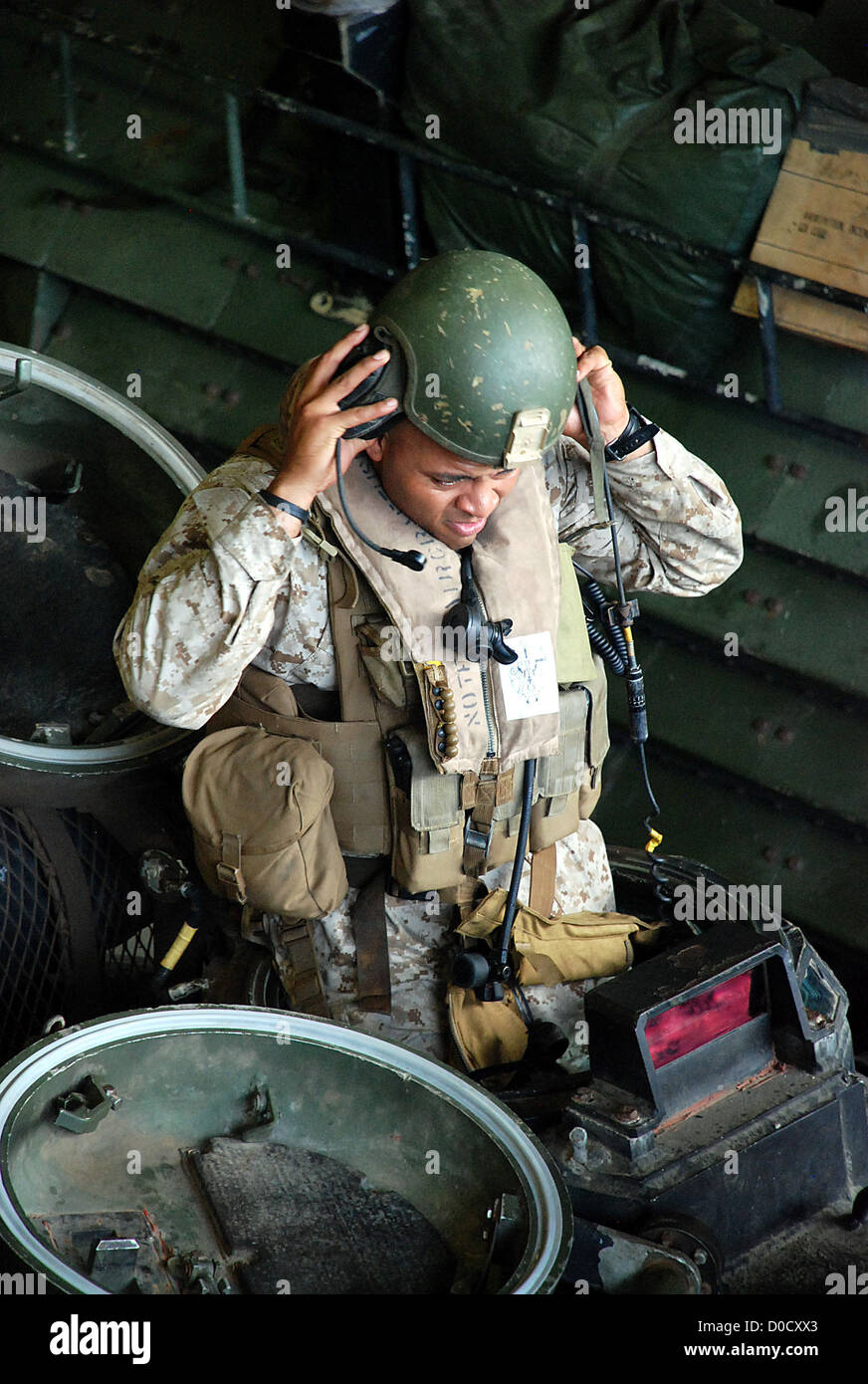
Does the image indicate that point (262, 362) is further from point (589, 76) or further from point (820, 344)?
point (820, 344)

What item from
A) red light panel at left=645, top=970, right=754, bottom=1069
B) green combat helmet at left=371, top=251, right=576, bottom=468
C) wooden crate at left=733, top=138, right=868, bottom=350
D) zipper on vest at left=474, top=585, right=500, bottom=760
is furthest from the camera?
wooden crate at left=733, top=138, right=868, bottom=350

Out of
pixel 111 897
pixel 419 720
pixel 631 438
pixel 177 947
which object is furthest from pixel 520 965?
pixel 631 438

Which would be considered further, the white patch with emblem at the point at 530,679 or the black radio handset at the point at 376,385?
the white patch with emblem at the point at 530,679

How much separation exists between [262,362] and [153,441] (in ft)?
3.64

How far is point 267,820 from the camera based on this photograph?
2256mm

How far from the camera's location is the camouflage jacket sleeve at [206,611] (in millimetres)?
2088

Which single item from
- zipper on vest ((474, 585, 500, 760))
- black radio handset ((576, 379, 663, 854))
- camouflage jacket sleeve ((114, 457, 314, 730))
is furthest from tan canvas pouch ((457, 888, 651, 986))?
camouflage jacket sleeve ((114, 457, 314, 730))

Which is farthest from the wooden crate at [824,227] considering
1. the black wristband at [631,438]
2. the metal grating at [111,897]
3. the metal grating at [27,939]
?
the metal grating at [27,939]

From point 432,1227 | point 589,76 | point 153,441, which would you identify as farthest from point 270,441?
point 589,76

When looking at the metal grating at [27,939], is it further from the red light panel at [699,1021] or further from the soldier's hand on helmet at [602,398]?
the soldier's hand on helmet at [602,398]

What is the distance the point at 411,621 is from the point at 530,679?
234mm

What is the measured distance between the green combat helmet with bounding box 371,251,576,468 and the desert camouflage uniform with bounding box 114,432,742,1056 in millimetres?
304

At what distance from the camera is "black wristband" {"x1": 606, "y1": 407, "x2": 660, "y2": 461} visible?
7.77ft

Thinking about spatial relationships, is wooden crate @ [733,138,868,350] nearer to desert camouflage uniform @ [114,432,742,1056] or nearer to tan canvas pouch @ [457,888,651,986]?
desert camouflage uniform @ [114,432,742,1056]
